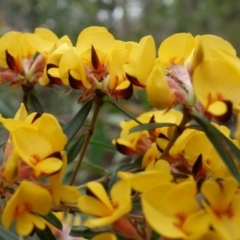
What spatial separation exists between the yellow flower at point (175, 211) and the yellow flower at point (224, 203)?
1cm

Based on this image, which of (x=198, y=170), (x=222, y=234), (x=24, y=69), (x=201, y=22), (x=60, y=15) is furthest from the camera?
(x=201, y=22)

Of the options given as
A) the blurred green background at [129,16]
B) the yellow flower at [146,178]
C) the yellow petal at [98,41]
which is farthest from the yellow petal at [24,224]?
the blurred green background at [129,16]

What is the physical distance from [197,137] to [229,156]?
9cm

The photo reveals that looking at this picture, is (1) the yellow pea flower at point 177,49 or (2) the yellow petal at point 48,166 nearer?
(2) the yellow petal at point 48,166

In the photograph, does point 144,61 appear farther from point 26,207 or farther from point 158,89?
point 26,207

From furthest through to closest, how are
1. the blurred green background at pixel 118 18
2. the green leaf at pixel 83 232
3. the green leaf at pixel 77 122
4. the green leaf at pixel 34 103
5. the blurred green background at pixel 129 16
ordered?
1. the blurred green background at pixel 129 16
2. the blurred green background at pixel 118 18
3. the green leaf at pixel 34 103
4. the green leaf at pixel 77 122
5. the green leaf at pixel 83 232

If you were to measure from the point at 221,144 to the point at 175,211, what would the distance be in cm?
9

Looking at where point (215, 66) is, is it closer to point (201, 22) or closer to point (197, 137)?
point (197, 137)

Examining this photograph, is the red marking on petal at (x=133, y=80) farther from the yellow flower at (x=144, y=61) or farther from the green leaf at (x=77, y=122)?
the green leaf at (x=77, y=122)

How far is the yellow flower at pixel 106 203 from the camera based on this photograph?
436 millimetres

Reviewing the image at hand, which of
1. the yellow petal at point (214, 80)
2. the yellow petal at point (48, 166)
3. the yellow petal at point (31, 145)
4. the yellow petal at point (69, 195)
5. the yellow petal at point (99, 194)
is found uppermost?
the yellow petal at point (214, 80)

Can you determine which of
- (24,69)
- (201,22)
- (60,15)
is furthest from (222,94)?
(201,22)

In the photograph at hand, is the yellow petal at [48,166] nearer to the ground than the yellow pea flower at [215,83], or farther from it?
nearer to the ground

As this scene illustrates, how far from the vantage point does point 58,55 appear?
62 cm
